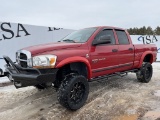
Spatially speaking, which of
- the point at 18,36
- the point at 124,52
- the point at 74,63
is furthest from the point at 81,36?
the point at 18,36

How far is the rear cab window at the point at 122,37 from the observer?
263 inches

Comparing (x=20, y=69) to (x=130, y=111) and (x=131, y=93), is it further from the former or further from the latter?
(x=131, y=93)

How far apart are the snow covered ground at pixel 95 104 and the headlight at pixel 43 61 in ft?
3.40

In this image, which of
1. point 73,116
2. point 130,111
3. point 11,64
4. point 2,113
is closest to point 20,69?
point 11,64

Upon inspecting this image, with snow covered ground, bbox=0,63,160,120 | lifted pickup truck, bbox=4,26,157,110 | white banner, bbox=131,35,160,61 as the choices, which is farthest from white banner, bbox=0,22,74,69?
white banner, bbox=131,35,160,61

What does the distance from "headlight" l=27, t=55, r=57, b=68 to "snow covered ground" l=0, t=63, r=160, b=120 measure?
1.04 meters

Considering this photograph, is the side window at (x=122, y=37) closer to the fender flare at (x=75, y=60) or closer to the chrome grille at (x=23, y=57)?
the fender flare at (x=75, y=60)

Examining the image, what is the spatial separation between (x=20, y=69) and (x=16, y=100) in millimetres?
1518

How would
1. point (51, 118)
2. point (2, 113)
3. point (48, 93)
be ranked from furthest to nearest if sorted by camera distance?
1. point (48, 93)
2. point (2, 113)
3. point (51, 118)

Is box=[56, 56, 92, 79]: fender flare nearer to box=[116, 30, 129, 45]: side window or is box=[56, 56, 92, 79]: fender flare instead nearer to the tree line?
box=[116, 30, 129, 45]: side window

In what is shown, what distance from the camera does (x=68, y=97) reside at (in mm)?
4504

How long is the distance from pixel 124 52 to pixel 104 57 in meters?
1.09

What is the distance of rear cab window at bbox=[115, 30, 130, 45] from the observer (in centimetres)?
667

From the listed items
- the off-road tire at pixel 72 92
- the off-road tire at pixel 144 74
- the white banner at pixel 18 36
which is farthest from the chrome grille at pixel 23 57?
the off-road tire at pixel 144 74
